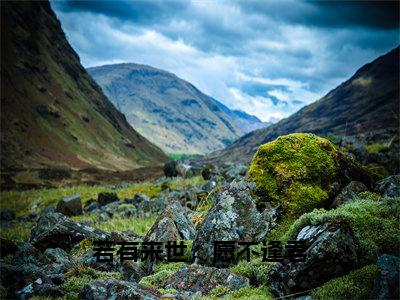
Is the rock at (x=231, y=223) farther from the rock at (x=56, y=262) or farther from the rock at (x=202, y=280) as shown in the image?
the rock at (x=56, y=262)

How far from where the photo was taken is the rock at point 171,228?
→ 40.8 feet

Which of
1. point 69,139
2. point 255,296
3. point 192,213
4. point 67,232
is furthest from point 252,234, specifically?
point 69,139

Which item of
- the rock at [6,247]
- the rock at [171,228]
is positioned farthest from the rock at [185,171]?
the rock at [171,228]

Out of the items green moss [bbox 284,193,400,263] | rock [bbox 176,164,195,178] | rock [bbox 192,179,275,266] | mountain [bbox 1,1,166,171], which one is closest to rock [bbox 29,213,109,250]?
rock [bbox 192,179,275,266]

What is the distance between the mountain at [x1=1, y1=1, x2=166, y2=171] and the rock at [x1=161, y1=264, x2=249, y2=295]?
95016 mm

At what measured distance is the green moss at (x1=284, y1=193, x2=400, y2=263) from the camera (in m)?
8.20

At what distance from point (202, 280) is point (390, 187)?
5.84 metres

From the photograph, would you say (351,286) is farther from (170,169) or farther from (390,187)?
(170,169)

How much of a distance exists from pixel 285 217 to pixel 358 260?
3.39m

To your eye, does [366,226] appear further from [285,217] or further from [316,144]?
[316,144]

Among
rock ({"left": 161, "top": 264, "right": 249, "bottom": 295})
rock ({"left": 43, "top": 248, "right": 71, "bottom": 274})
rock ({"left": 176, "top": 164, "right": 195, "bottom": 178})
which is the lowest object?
rock ({"left": 43, "top": 248, "right": 71, "bottom": 274})

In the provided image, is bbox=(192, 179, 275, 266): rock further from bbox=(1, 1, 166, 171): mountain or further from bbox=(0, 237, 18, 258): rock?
bbox=(1, 1, 166, 171): mountain

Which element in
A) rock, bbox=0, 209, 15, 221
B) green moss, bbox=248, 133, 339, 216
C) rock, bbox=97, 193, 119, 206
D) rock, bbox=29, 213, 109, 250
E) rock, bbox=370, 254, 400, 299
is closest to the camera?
rock, bbox=370, 254, 400, 299

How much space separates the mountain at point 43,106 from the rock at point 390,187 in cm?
9577
